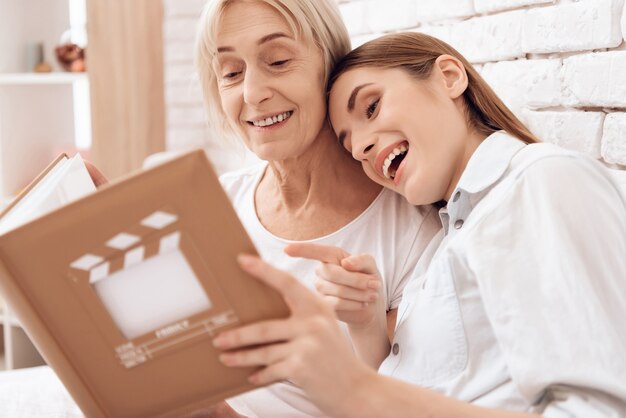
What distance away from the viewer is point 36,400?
1.44 m

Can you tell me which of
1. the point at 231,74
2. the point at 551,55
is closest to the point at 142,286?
the point at 231,74

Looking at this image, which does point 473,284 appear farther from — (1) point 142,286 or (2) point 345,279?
(1) point 142,286

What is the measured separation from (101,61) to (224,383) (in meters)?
2.08

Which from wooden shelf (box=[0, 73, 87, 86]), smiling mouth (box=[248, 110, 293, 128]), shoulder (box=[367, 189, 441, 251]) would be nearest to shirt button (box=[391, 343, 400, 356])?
shoulder (box=[367, 189, 441, 251])

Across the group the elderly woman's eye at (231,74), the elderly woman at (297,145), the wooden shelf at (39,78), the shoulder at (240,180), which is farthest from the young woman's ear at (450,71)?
the wooden shelf at (39,78)

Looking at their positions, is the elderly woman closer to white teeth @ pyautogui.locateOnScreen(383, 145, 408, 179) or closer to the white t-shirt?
the white t-shirt

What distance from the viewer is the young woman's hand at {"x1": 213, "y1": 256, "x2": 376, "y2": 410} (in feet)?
2.65

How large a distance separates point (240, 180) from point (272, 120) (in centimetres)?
31

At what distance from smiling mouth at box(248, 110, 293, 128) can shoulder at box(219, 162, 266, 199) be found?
26 cm

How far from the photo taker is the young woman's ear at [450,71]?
1.28 meters

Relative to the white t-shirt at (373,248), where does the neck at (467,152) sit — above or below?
above

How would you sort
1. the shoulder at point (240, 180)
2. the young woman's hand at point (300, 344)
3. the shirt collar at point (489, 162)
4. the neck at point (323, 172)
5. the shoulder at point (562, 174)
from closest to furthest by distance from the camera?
the young woman's hand at point (300, 344), the shoulder at point (562, 174), the shirt collar at point (489, 162), the neck at point (323, 172), the shoulder at point (240, 180)

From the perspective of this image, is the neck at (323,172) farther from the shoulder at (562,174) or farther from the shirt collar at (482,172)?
the shoulder at (562,174)

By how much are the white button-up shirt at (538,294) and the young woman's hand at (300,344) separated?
0.24 meters
